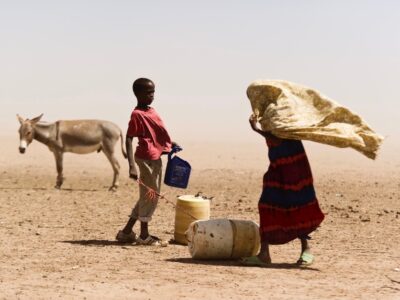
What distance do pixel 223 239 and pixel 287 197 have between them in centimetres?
82

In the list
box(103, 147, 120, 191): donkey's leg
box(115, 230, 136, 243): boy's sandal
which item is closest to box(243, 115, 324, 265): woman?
box(115, 230, 136, 243): boy's sandal

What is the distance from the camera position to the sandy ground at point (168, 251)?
6.38m

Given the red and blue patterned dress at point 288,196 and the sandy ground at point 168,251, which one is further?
the red and blue patterned dress at point 288,196

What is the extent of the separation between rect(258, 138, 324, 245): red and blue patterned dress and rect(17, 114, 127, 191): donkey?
9.18 m

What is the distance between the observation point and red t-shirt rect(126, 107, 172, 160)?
832 centimetres

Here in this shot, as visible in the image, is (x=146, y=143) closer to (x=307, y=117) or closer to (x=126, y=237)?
(x=126, y=237)

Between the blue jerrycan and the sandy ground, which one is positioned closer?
the sandy ground

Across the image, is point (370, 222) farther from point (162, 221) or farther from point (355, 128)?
point (355, 128)

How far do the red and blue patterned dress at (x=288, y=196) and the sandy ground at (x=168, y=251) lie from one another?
0.39 m

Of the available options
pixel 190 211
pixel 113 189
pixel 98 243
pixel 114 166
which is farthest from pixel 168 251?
pixel 114 166

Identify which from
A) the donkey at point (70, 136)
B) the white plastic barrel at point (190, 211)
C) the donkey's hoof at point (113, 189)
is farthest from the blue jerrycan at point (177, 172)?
the donkey at point (70, 136)

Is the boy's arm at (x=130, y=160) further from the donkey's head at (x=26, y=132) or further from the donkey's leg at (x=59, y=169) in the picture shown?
the donkey's head at (x=26, y=132)

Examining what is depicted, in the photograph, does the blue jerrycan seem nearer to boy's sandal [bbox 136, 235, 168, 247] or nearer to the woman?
boy's sandal [bbox 136, 235, 168, 247]

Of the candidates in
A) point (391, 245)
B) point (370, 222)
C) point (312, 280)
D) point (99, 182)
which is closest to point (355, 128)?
point (312, 280)
